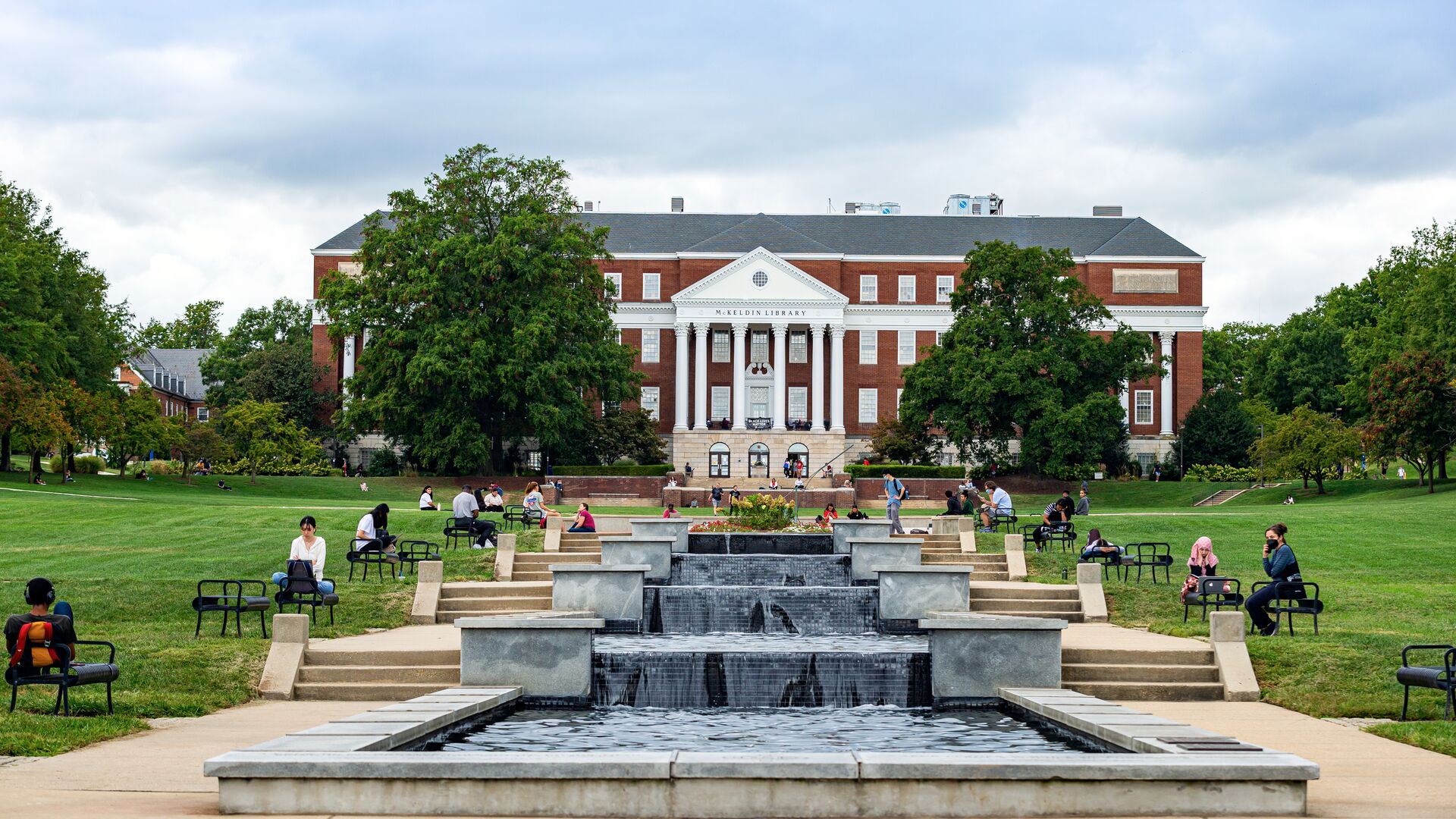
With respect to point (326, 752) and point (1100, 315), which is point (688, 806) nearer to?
point (326, 752)

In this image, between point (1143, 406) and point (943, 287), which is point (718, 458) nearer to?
point (943, 287)

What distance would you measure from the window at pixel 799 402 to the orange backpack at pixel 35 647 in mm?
73370

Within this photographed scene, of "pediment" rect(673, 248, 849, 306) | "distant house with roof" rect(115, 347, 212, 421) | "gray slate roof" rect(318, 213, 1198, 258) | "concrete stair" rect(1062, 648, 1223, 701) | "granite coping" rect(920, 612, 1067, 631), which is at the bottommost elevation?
"concrete stair" rect(1062, 648, 1223, 701)

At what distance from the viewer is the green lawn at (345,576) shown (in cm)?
1474

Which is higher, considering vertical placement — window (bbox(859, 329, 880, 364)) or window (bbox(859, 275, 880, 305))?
window (bbox(859, 275, 880, 305))

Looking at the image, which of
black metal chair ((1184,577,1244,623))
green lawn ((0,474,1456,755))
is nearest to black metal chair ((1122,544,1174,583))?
green lawn ((0,474,1456,755))

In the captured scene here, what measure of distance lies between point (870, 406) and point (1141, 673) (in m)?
70.6

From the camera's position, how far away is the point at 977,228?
297ft

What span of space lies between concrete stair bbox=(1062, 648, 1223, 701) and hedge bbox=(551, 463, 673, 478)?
43.2 meters

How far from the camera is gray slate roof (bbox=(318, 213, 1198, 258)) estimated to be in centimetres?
8681

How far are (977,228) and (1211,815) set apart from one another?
8345 centimetres

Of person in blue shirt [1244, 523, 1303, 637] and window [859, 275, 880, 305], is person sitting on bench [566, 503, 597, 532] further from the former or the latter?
window [859, 275, 880, 305]

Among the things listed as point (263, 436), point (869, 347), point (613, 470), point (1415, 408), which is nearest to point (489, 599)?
point (613, 470)

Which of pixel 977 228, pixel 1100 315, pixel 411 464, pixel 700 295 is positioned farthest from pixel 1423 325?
pixel 411 464
